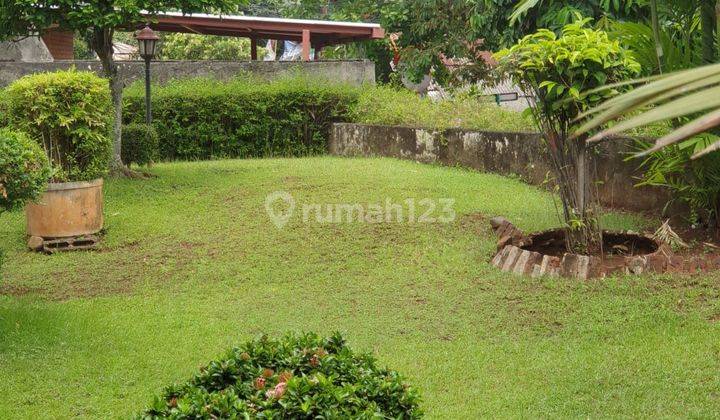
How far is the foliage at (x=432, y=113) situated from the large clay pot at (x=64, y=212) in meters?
5.55

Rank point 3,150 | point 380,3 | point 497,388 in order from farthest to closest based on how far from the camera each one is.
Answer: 1. point 380,3
2. point 3,150
3. point 497,388

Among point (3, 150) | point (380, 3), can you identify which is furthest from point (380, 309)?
point (380, 3)

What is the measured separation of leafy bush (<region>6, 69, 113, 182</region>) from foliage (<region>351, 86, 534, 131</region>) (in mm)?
5266

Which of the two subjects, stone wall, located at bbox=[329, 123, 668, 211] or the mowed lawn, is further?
stone wall, located at bbox=[329, 123, 668, 211]

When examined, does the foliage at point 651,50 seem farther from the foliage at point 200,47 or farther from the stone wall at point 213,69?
the foliage at point 200,47

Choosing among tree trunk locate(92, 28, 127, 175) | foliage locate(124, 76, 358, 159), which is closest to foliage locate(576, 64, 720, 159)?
tree trunk locate(92, 28, 127, 175)

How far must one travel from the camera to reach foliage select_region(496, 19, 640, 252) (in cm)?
683

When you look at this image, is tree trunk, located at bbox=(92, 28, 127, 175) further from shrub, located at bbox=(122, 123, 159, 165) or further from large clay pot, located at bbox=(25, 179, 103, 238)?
large clay pot, located at bbox=(25, 179, 103, 238)

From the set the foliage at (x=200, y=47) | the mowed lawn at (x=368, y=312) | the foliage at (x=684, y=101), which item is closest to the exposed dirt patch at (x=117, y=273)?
the mowed lawn at (x=368, y=312)

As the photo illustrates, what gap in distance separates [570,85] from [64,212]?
215 inches

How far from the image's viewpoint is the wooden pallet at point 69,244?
29.9 feet

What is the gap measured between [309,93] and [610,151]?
858 centimetres

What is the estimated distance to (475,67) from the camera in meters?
23.5

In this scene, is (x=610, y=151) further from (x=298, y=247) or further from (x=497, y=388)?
(x=497, y=388)
